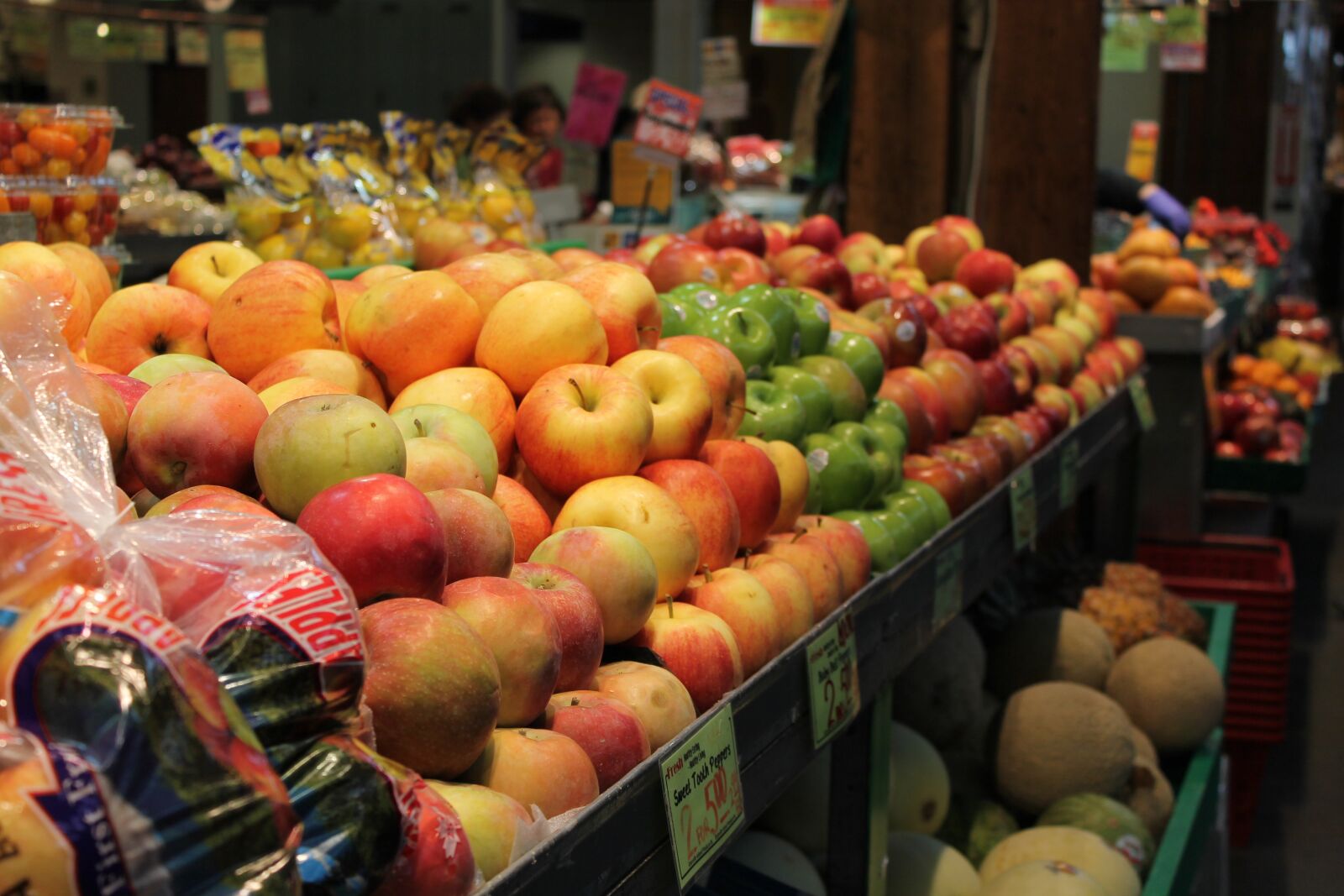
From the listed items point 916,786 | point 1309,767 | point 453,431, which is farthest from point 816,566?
point 1309,767

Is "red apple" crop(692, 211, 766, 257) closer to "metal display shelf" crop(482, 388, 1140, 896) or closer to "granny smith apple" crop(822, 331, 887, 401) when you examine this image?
"granny smith apple" crop(822, 331, 887, 401)

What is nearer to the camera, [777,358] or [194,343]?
[194,343]

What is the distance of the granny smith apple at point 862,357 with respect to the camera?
7.77 feet

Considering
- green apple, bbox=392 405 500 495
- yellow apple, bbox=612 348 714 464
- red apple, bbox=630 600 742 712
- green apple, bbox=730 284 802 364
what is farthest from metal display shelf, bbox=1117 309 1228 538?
green apple, bbox=392 405 500 495

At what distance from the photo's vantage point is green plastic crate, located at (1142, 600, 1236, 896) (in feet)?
7.88

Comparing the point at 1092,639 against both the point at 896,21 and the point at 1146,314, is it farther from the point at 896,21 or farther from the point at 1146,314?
Answer: the point at 896,21

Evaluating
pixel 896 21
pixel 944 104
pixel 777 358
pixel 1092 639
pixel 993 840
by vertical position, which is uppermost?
pixel 896 21

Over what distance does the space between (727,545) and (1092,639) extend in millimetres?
1691

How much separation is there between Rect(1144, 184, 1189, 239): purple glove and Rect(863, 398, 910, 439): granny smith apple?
18.7 ft

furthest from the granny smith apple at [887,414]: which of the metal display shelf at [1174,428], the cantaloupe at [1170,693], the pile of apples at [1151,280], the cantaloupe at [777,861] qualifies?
→ the pile of apples at [1151,280]

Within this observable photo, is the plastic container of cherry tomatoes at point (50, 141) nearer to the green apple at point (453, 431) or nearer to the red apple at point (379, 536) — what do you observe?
the green apple at point (453, 431)

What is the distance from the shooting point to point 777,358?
229 cm

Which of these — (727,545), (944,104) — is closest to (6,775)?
(727,545)

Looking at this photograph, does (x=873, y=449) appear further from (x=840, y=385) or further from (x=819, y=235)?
(x=819, y=235)
